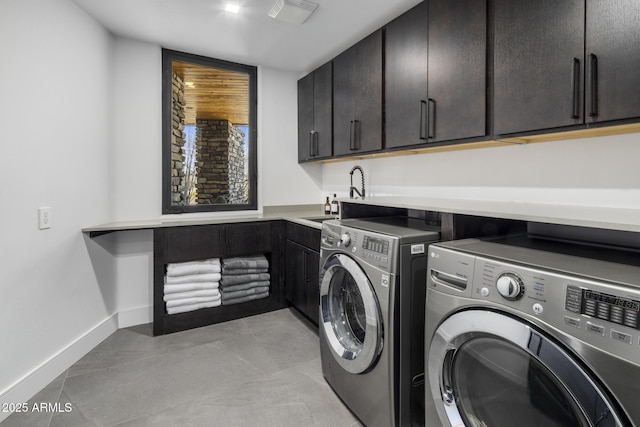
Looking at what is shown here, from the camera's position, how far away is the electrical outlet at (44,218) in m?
1.96

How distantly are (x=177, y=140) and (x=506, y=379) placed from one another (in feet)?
10.2

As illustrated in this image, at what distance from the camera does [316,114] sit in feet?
10.5

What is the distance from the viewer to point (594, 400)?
832 mm

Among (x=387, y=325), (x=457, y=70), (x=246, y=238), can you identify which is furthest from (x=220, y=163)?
(x=387, y=325)

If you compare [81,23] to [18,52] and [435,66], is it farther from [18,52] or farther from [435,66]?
[435,66]

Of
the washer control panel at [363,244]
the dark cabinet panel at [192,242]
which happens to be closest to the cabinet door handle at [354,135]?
the washer control panel at [363,244]

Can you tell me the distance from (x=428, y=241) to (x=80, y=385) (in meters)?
2.25

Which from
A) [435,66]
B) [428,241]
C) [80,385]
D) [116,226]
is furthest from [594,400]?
[116,226]

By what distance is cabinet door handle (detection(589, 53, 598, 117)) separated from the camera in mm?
1295

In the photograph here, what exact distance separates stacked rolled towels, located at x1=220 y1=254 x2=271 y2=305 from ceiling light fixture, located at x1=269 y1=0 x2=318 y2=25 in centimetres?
201

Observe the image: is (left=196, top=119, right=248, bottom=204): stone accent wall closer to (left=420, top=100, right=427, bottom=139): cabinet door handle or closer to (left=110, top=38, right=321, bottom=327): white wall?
(left=110, top=38, right=321, bottom=327): white wall

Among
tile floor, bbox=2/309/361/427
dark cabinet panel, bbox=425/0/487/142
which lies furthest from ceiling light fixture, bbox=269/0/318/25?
tile floor, bbox=2/309/361/427

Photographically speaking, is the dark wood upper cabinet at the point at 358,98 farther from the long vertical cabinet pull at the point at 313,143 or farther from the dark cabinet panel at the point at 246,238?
the dark cabinet panel at the point at 246,238

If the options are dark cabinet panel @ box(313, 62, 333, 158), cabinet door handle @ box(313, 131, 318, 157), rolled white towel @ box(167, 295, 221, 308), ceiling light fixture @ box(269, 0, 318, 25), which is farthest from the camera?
cabinet door handle @ box(313, 131, 318, 157)
